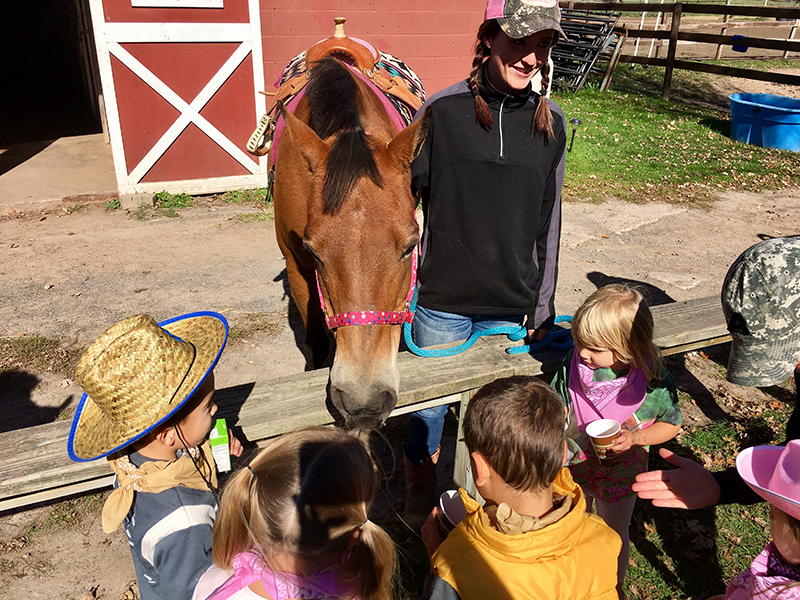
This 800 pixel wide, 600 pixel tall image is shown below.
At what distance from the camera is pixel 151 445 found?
1503mm

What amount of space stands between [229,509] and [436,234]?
1.47 metres

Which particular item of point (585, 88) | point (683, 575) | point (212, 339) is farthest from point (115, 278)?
point (585, 88)

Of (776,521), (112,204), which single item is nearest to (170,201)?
(112,204)

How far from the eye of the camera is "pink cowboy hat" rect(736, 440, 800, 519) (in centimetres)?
116

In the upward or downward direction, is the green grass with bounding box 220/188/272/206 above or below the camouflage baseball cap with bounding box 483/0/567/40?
below

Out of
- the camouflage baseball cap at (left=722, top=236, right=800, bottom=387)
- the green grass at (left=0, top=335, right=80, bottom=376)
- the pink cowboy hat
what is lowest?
the green grass at (left=0, top=335, right=80, bottom=376)

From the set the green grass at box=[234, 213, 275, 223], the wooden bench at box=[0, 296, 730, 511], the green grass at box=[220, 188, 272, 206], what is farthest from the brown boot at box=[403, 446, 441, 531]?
the green grass at box=[220, 188, 272, 206]

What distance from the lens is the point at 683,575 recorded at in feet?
8.55

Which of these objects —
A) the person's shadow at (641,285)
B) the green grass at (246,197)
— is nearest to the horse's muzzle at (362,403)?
the person's shadow at (641,285)

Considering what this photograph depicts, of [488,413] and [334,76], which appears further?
[334,76]

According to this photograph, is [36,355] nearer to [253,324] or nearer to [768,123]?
[253,324]

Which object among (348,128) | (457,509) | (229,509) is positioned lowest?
(457,509)

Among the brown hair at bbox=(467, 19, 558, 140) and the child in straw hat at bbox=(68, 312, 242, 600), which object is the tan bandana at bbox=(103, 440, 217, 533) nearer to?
the child in straw hat at bbox=(68, 312, 242, 600)

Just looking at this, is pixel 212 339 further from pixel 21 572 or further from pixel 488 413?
pixel 21 572
